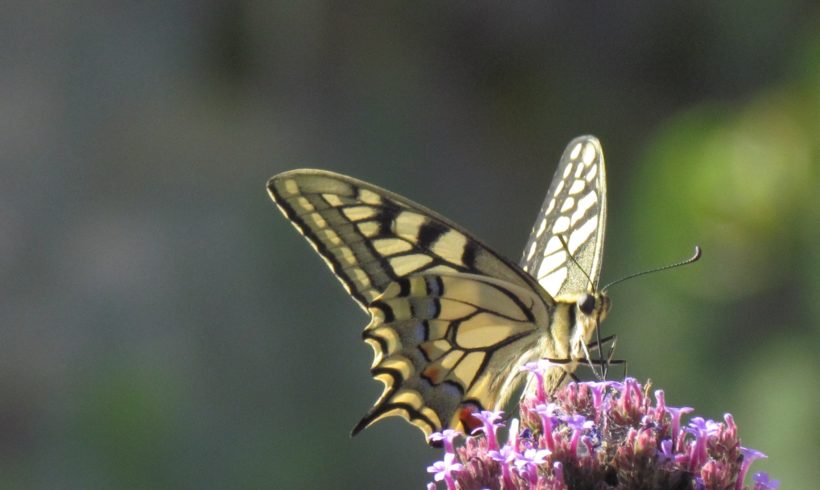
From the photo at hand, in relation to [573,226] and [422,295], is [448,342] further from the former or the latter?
[573,226]

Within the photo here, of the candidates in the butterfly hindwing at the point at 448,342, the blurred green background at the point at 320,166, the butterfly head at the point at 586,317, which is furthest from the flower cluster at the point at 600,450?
the blurred green background at the point at 320,166

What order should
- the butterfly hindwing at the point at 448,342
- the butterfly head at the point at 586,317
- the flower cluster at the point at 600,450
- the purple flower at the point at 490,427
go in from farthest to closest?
the butterfly hindwing at the point at 448,342
the butterfly head at the point at 586,317
the purple flower at the point at 490,427
the flower cluster at the point at 600,450

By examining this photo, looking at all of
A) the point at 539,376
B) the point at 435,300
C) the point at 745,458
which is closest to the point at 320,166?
the point at 435,300

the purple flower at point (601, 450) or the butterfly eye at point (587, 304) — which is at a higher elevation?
the butterfly eye at point (587, 304)

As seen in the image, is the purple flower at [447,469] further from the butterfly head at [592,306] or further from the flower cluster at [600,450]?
the butterfly head at [592,306]

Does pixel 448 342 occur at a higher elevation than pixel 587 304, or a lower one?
lower

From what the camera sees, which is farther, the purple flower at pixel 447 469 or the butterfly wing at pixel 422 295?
the butterfly wing at pixel 422 295

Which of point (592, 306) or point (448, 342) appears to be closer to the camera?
point (592, 306)
